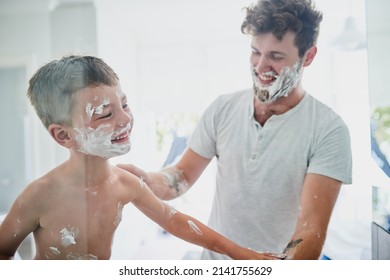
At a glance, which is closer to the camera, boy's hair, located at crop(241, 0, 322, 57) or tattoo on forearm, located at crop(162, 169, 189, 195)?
boy's hair, located at crop(241, 0, 322, 57)

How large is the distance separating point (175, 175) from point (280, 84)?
17.0 inches

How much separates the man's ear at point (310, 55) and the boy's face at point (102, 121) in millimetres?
557

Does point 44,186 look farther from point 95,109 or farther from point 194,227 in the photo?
point 194,227

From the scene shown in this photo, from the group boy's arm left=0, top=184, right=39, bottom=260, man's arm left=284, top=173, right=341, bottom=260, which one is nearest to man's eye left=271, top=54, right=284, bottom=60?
man's arm left=284, top=173, right=341, bottom=260

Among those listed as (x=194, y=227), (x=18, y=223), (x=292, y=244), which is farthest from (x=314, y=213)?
(x=18, y=223)

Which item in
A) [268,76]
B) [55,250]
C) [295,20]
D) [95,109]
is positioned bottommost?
[55,250]

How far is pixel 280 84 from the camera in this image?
3.56 feet

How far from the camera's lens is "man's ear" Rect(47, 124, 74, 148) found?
3.68 ft

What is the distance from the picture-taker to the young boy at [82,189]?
1.09 metres

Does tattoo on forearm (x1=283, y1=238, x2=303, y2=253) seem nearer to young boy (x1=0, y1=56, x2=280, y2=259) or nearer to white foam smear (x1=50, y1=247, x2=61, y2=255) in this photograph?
young boy (x1=0, y1=56, x2=280, y2=259)

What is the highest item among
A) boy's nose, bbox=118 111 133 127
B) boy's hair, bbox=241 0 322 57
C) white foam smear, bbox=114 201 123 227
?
boy's hair, bbox=241 0 322 57

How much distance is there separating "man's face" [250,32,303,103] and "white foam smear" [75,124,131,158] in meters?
0.43

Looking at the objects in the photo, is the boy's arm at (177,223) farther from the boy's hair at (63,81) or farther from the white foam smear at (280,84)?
the white foam smear at (280,84)
